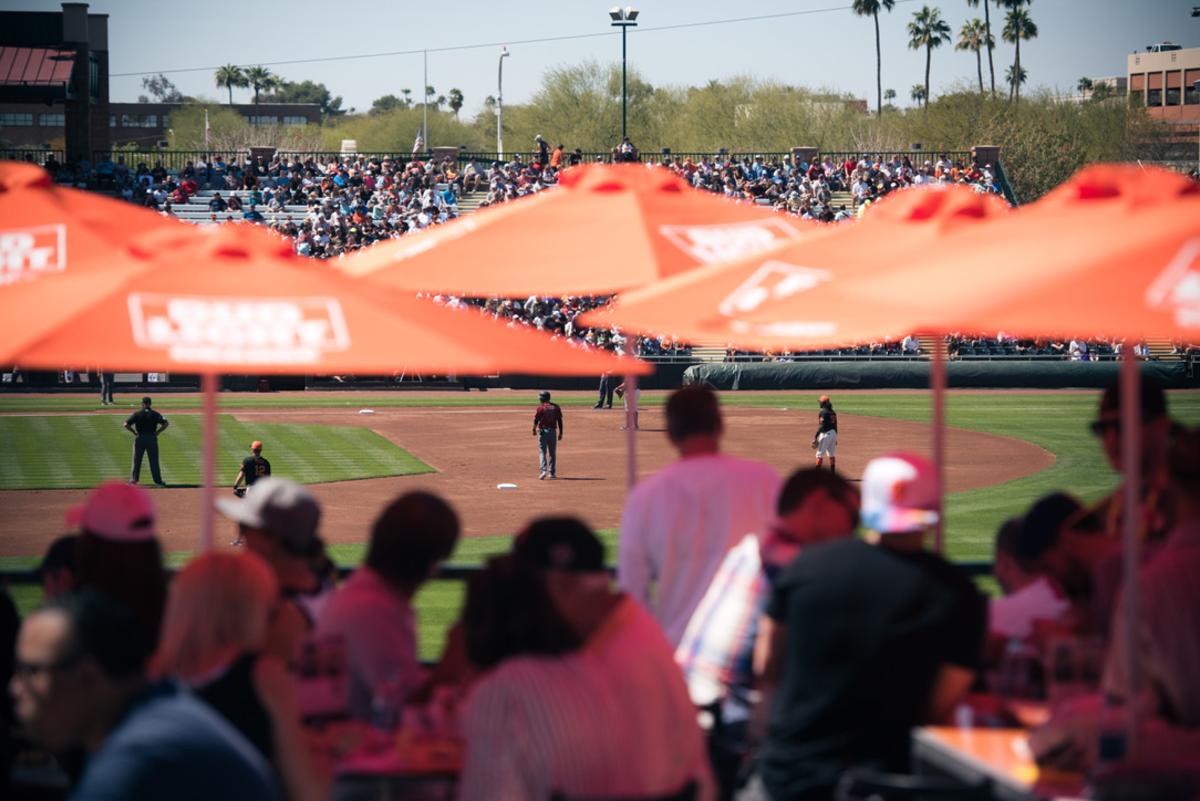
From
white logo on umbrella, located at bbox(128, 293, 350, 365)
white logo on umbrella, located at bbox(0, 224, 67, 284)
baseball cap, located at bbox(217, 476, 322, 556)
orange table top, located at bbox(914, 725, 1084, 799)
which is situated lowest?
orange table top, located at bbox(914, 725, 1084, 799)

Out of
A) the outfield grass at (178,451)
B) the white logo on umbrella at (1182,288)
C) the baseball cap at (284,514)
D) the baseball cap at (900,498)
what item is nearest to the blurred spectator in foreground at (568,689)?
the baseball cap at (900,498)

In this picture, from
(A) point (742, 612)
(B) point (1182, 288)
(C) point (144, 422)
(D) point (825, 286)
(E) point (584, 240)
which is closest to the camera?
(B) point (1182, 288)

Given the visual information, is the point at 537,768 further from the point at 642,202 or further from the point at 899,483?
the point at 642,202

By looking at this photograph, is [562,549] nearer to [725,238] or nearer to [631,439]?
[631,439]

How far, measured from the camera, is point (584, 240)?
292 inches

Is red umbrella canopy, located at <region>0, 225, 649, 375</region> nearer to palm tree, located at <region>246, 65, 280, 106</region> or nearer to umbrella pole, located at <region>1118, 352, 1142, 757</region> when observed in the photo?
umbrella pole, located at <region>1118, 352, 1142, 757</region>

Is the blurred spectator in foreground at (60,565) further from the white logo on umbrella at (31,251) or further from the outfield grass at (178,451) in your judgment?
the outfield grass at (178,451)

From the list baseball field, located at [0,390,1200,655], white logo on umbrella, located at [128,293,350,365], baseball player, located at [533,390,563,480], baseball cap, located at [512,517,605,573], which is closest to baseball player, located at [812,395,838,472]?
baseball field, located at [0,390,1200,655]

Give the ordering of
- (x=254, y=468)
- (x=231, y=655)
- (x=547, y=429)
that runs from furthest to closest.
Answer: (x=547, y=429) < (x=254, y=468) < (x=231, y=655)

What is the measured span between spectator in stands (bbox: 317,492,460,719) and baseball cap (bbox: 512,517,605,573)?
0.68 meters

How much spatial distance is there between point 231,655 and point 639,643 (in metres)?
1.19

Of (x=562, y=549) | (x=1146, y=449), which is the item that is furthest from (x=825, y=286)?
(x=562, y=549)

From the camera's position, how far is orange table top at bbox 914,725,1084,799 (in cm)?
450

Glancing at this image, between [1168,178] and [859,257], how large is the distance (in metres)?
1.30
